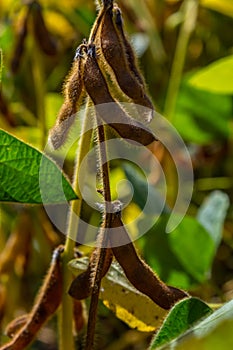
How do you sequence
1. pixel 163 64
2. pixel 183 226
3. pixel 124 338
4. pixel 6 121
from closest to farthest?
1. pixel 183 226
2. pixel 124 338
3. pixel 6 121
4. pixel 163 64

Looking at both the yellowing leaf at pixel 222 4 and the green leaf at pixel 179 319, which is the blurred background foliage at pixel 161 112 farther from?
the green leaf at pixel 179 319

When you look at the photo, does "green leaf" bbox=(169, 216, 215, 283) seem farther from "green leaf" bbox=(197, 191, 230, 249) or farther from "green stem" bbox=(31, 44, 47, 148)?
"green stem" bbox=(31, 44, 47, 148)

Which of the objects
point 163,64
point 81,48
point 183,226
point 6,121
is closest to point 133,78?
point 81,48

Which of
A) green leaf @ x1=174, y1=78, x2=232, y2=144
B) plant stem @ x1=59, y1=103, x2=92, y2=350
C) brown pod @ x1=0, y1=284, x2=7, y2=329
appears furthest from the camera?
green leaf @ x1=174, y1=78, x2=232, y2=144

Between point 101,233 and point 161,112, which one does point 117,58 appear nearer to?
point 101,233

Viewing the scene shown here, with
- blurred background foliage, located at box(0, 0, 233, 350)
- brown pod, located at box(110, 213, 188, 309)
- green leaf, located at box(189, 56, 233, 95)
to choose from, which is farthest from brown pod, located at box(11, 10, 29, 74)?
brown pod, located at box(110, 213, 188, 309)

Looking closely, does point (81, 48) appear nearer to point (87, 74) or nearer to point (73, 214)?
point (87, 74)
